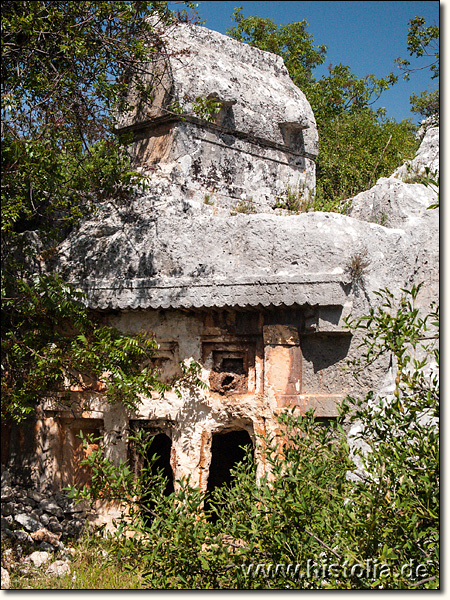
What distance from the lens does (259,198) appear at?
7770 millimetres

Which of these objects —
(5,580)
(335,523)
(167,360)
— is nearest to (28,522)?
(5,580)

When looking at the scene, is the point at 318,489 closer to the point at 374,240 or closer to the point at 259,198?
the point at 374,240

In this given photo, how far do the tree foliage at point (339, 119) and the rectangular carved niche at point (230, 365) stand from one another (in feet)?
11.5

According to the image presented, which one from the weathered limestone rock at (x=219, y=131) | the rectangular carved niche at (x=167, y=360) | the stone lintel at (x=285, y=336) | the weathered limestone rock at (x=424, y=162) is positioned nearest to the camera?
the stone lintel at (x=285, y=336)

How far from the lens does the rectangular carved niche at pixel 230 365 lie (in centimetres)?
645

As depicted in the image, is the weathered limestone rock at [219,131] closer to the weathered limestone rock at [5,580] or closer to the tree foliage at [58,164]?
the tree foliage at [58,164]

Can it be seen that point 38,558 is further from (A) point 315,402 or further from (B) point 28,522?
(A) point 315,402

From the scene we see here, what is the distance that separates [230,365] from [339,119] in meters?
9.02

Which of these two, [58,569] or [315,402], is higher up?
[315,402]

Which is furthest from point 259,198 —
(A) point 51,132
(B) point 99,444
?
(B) point 99,444

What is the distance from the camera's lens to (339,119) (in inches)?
551

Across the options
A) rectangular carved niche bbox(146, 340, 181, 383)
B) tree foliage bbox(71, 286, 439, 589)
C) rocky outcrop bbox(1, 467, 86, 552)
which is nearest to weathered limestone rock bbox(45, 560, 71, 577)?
rocky outcrop bbox(1, 467, 86, 552)

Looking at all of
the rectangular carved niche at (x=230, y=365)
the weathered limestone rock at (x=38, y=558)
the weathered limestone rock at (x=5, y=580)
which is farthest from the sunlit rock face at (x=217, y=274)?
the weathered limestone rock at (x=5, y=580)

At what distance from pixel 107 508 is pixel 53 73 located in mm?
4470
